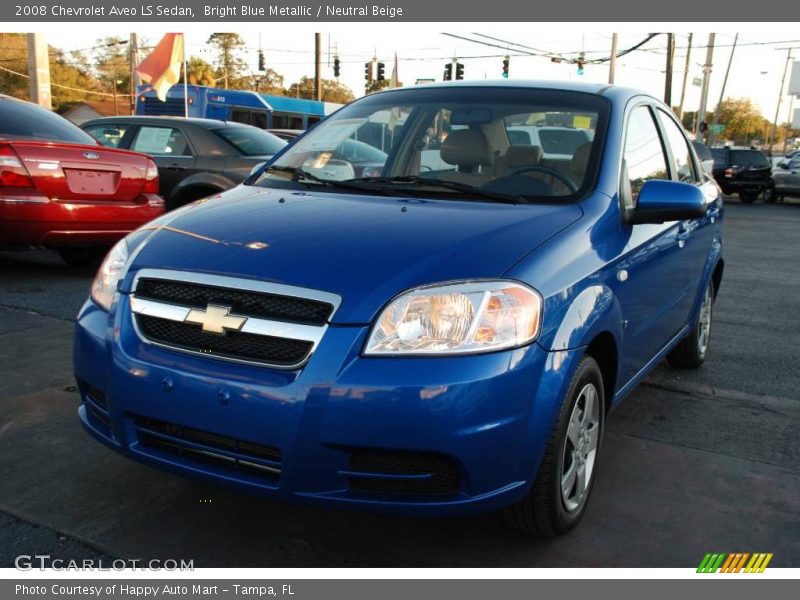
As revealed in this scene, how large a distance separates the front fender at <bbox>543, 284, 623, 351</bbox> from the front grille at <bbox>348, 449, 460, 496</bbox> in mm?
505

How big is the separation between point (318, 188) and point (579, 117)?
1208 mm

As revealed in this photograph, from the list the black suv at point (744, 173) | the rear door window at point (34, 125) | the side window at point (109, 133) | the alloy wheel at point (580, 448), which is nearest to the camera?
the alloy wheel at point (580, 448)

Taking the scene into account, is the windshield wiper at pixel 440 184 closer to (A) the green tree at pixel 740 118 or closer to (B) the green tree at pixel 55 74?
(B) the green tree at pixel 55 74

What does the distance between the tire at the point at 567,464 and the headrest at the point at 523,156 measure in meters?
1.01

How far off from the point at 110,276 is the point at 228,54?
78543mm

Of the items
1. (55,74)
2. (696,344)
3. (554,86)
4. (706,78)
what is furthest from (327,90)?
(554,86)

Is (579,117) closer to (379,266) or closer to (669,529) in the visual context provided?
(379,266)

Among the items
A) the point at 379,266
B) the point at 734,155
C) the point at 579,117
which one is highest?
the point at 579,117

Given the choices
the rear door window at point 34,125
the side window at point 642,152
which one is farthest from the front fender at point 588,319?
the rear door window at point 34,125

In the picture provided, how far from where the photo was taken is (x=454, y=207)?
310 cm

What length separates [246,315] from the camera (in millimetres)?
2479

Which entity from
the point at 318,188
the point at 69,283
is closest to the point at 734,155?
the point at 69,283

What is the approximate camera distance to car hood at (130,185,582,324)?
8.19 feet

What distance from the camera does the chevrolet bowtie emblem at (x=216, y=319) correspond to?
2.47m
